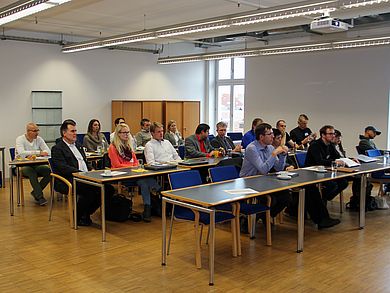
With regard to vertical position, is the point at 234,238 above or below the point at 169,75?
below

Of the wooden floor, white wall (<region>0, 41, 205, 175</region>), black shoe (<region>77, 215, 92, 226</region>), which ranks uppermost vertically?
white wall (<region>0, 41, 205, 175</region>)

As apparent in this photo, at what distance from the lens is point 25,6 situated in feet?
19.0

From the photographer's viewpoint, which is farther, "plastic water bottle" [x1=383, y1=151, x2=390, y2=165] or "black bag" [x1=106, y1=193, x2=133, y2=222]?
"plastic water bottle" [x1=383, y1=151, x2=390, y2=165]

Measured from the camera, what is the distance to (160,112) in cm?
1209

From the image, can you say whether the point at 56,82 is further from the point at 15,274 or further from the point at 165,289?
the point at 165,289

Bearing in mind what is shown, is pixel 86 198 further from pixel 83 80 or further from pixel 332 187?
pixel 83 80

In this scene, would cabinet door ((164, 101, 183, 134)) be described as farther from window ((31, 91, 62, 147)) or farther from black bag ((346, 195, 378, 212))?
black bag ((346, 195, 378, 212))

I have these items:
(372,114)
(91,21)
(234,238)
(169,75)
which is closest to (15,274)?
(234,238)

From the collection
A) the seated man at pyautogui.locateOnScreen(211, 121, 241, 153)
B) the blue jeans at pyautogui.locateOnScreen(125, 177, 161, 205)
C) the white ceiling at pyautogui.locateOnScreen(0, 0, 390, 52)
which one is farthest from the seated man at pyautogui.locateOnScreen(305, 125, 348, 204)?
the blue jeans at pyautogui.locateOnScreen(125, 177, 161, 205)

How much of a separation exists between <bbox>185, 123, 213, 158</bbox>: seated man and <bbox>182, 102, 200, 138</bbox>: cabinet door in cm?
498

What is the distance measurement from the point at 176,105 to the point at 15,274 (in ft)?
27.9

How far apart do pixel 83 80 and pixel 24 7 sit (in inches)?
208

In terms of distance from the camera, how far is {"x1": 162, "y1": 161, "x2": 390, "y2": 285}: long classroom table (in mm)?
4023

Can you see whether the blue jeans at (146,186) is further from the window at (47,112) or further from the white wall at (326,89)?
the white wall at (326,89)
